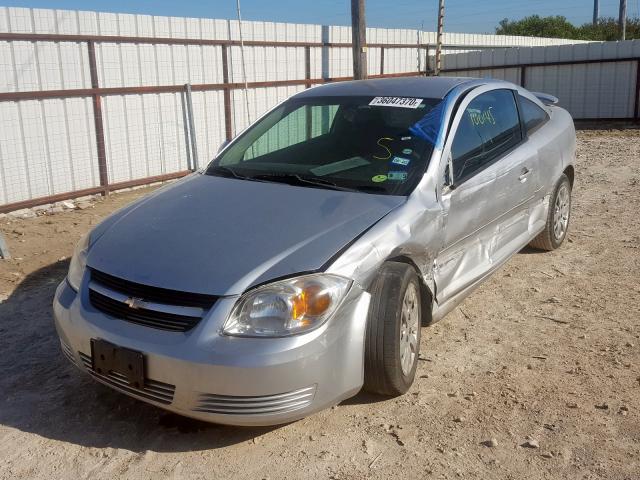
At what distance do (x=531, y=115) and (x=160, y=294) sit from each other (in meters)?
3.80

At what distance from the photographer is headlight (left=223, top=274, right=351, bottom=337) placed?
2879 mm

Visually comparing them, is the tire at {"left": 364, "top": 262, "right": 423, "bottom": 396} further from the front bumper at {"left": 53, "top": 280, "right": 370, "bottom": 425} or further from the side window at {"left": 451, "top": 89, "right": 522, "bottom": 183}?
the side window at {"left": 451, "top": 89, "right": 522, "bottom": 183}

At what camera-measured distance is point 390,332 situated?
10.6 feet

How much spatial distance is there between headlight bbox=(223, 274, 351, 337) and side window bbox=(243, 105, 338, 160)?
1748 millimetres

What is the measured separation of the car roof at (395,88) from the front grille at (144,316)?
2.26 meters

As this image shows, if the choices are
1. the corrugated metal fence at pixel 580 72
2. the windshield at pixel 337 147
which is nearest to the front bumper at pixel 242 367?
the windshield at pixel 337 147

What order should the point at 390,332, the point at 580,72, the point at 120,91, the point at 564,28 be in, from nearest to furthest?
the point at 390,332, the point at 120,91, the point at 580,72, the point at 564,28

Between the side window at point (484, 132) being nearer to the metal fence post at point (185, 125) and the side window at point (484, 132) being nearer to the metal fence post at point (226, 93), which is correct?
the metal fence post at point (185, 125)

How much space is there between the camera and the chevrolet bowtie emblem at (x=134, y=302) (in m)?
3.01

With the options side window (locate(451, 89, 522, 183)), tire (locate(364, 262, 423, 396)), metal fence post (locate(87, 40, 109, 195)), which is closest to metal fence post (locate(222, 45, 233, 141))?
metal fence post (locate(87, 40, 109, 195))

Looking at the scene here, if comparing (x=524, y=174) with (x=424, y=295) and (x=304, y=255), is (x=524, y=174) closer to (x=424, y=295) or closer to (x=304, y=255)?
(x=424, y=295)

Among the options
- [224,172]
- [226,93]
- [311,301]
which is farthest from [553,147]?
[226,93]

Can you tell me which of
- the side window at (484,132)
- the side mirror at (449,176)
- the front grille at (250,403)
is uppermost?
the side window at (484,132)

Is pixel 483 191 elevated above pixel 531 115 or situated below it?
below
